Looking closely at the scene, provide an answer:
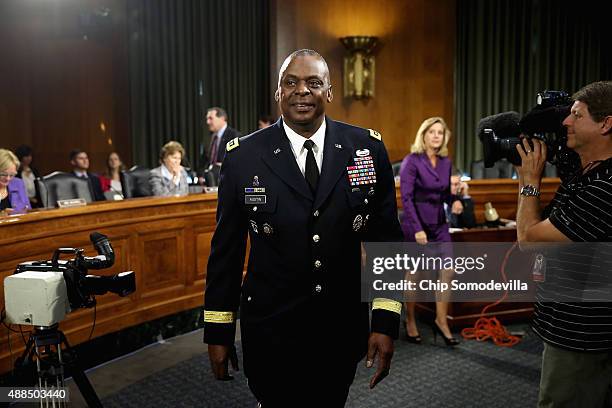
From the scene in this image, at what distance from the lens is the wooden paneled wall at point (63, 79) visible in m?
7.55

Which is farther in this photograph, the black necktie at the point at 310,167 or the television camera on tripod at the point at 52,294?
the television camera on tripod at the point at 52,294

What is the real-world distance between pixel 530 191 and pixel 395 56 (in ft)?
21.4

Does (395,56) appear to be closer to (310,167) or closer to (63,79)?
(63,79)

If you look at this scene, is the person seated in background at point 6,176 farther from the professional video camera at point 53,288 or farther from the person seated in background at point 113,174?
the person seated in background at point 113,174

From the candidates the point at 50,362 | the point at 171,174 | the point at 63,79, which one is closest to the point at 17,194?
the point at 171,174

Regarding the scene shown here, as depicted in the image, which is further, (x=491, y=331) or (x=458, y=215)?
(x=458, y=215)

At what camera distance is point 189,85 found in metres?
8.05

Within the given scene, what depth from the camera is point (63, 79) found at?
784 cm

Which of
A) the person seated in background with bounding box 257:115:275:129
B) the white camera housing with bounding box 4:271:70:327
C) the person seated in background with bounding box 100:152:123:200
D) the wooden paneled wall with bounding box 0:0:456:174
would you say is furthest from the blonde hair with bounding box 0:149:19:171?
the person seated in background with bounding box 257:115:275:129

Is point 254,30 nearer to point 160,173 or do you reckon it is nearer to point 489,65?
point 489,65

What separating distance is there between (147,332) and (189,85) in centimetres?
437

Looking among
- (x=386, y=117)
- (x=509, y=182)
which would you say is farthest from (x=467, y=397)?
(x=386, y=117)

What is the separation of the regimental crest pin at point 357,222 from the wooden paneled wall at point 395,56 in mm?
6411

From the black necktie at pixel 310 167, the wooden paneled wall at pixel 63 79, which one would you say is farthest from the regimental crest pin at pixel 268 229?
the wooden paneled wall at pixel 63 79
